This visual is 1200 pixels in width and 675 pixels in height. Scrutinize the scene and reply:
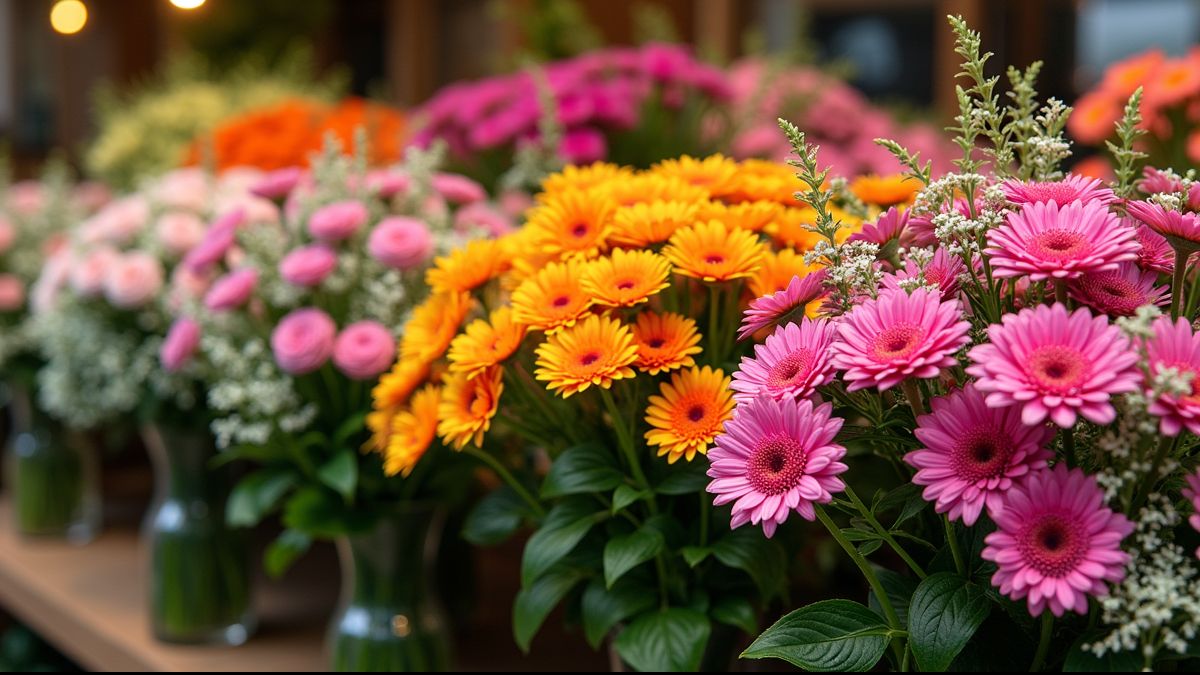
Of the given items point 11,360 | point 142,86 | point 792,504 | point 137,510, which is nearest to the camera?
→ point 792,504

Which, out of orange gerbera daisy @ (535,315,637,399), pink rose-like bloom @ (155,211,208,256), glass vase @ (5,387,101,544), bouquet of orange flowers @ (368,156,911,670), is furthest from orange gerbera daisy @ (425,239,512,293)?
glass vase @ (5,387,101,544)

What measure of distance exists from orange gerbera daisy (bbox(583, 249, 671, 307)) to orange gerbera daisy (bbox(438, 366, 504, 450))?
7 centimetres

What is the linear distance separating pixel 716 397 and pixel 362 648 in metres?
0.42

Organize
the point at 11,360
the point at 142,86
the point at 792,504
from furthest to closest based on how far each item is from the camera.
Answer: the point at 142,86 → the point at 11,360 → the point at 792,504

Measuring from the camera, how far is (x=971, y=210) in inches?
17.7

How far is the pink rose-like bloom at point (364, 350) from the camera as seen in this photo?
2.66 ft

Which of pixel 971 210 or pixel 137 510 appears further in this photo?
pixel 137 510

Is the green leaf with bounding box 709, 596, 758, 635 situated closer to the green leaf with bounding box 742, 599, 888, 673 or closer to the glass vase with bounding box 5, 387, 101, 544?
the green leaf with bounding box 742, 599, 888, 673

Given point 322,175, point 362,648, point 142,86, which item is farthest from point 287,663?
point 142,86

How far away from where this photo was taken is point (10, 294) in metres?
1.49

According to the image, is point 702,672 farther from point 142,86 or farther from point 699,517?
point 142,86

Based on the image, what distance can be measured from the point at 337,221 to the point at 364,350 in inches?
3.7

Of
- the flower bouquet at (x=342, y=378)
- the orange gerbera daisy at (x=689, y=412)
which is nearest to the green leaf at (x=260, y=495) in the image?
the flower bouquet at (x=342, y=378)

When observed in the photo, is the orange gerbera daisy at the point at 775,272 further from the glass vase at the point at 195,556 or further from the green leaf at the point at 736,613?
the glass vase at the point at 195,556
